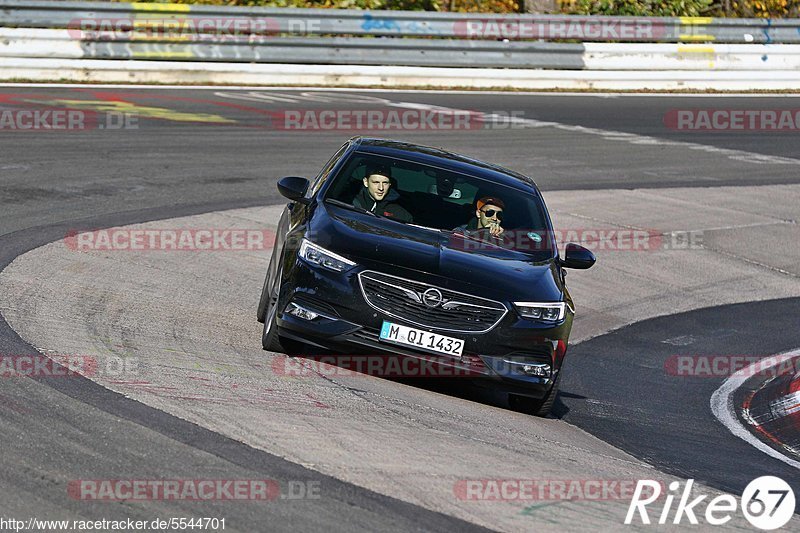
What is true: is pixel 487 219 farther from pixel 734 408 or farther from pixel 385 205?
pixel 734 408

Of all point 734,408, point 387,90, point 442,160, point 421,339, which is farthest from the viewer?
point 387,90

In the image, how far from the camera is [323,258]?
827 cm

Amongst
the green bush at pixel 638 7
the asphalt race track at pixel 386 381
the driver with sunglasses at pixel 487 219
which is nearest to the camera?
the asphalt race track at pixel 386 381

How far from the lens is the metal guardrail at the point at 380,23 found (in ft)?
72.9

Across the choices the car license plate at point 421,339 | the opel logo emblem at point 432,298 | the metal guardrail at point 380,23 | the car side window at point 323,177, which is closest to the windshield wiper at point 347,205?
the car side window at point 323,177

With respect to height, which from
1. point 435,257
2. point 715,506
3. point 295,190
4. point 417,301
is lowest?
point 715,506

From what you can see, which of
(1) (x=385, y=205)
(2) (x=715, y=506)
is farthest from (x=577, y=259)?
(2) (x=715, y=506)

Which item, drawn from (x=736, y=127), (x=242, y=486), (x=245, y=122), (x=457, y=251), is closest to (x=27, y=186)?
(x=245, y=122)

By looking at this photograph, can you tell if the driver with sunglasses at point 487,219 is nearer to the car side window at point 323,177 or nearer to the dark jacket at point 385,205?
the dark jacket at point 385,205

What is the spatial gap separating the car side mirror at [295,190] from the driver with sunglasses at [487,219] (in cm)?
118

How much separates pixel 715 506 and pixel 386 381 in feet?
8.54

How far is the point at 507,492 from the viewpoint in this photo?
20.8ft

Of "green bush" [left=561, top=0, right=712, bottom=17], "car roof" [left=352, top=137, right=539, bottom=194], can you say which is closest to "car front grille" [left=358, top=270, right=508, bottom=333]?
"car roof" [left=352, top=137, right=539, bottom=194]

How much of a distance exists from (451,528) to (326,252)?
9.84ft
